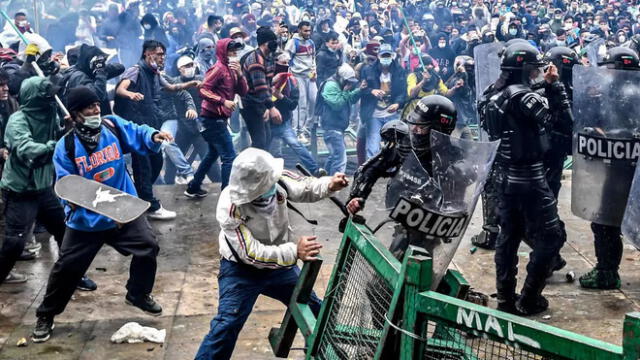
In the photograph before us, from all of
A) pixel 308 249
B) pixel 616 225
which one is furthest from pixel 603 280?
pixel 308 249

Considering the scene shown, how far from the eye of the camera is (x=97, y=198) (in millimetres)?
5258

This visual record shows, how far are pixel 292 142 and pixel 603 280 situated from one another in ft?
15.9

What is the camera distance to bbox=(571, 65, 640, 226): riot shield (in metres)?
5.71

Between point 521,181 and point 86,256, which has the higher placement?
point 521,181

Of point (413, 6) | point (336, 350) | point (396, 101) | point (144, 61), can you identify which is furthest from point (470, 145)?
point (413, 6)

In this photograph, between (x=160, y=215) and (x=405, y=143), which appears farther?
(x=160, y=215)

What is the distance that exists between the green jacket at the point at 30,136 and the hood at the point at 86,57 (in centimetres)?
193

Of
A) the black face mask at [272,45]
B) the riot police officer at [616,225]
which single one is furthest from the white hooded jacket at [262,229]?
the black face mask at [272,45]

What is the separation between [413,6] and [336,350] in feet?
64.5

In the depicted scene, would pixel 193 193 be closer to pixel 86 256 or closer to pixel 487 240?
pixel 487 240

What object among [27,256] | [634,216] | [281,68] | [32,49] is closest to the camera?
[634,216]

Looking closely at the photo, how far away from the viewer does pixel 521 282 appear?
21.2ft

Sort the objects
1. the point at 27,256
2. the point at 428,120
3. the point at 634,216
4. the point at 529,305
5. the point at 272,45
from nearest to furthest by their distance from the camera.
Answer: the point at 428,120 < the point at 634,216 < the point at 529,305 < the point at 27,256 < the point at 272,45

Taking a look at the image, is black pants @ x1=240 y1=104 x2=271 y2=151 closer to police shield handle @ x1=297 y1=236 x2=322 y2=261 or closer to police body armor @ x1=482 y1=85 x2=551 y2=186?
police body armor @ x1=482 y1=85 x2=551 y2=186
